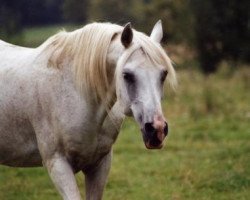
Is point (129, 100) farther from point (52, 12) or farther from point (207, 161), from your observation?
point (52, 12)

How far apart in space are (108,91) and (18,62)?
100 cm

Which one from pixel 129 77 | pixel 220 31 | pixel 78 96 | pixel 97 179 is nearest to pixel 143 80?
pixel 129 77

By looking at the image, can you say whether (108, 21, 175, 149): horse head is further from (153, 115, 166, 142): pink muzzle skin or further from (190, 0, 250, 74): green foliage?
(190, 0, 250, 74): green foliage

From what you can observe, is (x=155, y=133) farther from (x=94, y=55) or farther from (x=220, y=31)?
(x=220, y=31)

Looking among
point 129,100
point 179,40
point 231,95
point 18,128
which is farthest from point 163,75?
point 179,40

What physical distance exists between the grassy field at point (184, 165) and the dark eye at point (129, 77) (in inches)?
117

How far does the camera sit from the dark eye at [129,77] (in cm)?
442

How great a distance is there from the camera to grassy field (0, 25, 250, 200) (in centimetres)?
751

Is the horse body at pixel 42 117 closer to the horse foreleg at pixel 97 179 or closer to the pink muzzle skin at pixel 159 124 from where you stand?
the horse foreleg at pixel 97 179

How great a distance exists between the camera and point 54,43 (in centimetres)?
527

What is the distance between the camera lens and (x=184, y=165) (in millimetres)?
8977

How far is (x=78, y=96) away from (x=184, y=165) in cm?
431

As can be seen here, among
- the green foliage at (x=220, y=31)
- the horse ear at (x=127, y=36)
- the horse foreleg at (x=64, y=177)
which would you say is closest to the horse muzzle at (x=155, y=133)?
the horse ear at (x=127, y=36)

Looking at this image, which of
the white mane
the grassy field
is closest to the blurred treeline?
the grassy field
